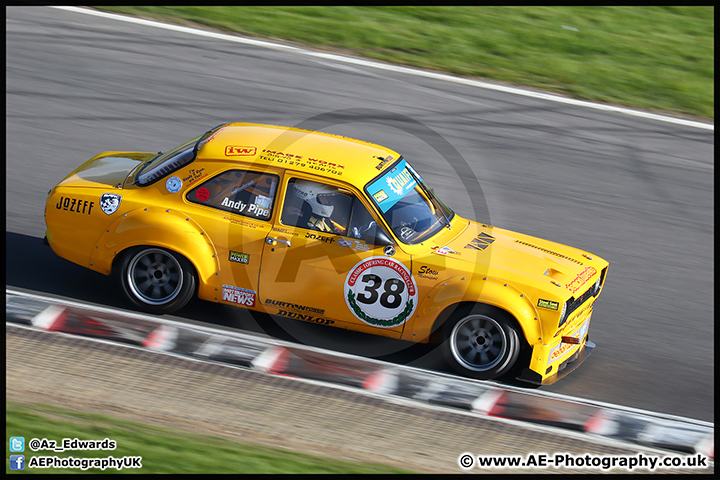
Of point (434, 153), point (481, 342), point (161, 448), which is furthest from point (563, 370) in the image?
point (434, 153)

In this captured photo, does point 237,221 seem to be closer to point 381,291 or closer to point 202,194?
point 202,194

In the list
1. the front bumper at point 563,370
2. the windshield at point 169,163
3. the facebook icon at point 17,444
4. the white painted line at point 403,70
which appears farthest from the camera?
the white painted line at point 403,70

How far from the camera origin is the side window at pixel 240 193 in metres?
6.77

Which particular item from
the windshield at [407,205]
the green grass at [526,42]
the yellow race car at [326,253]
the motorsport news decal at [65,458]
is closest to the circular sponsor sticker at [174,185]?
the yellow race car at [326,253]

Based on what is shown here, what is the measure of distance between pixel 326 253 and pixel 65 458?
2618 millimetres

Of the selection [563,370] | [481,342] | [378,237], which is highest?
[378,237]

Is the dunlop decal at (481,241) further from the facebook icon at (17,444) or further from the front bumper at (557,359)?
the facebook icon at (17,444)

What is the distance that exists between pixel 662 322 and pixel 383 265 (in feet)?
10.8

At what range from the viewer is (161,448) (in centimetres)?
523

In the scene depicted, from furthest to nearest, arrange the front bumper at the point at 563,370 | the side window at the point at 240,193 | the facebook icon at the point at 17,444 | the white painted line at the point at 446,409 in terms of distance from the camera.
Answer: the side window at the point at 240,193 → the front bumper at the point at 563,370 → the white painted line at the point at 446,409 → the facebook icon at the point at 17,444

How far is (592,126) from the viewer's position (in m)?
12.6

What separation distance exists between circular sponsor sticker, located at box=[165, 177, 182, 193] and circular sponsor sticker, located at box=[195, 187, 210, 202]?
17cm
